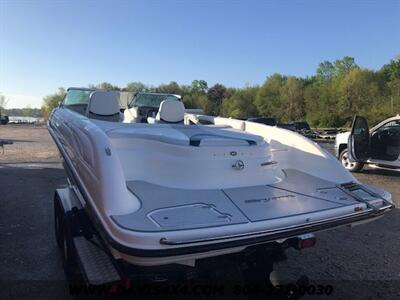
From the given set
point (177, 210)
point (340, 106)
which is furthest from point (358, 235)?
point (340, 106)

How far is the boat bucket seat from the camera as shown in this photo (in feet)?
18.2

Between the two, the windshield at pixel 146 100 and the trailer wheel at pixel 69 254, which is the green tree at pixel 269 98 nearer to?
the windshield at pixel 146 100

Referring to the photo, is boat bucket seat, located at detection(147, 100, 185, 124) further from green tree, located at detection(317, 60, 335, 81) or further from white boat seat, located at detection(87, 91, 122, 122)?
green tree, located at detection(317, 60, 335, 81)

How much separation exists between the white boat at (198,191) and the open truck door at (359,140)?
5663 mm

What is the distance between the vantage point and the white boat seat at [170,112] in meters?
5.55

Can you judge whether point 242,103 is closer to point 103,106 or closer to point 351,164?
point 351,164

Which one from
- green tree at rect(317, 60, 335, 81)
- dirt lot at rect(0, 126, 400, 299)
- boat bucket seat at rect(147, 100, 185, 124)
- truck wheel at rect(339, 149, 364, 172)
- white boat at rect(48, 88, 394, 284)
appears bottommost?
dirt lot at rect(0, 126, 400, 299)

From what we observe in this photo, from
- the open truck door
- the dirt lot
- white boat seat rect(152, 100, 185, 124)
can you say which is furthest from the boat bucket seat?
the open truck door

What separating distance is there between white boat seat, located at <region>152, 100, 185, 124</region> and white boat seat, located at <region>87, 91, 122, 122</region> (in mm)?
602

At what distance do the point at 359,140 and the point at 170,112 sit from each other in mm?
6021

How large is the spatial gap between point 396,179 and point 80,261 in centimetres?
878

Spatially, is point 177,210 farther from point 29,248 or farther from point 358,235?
point 358,235

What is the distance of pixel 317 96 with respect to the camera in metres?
55.1

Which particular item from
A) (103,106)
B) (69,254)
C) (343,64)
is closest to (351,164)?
(103,106)
